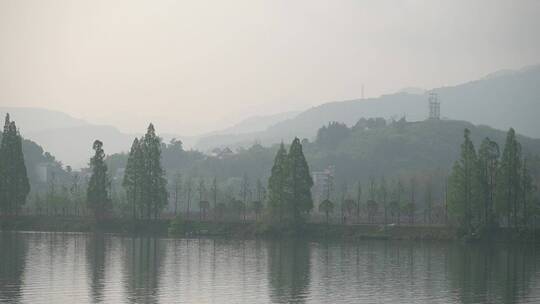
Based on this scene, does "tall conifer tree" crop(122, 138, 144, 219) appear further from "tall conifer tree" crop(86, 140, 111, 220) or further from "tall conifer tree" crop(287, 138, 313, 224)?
"tall conifer tree" crop(287, 138, 313, 224)

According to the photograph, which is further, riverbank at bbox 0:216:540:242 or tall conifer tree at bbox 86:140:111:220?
tall conifer tree at bbox 86:140:111:220

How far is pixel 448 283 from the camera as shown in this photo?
54.1 m

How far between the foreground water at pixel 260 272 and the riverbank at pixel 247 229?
6330 mm

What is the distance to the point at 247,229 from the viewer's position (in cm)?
10106

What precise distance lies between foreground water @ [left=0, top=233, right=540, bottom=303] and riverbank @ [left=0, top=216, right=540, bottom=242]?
6.33m

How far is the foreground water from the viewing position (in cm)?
4719

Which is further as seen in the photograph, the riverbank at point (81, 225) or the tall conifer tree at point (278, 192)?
the riverbank at point (81, 225)

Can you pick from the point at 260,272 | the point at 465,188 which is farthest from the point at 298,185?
the point at 260,272

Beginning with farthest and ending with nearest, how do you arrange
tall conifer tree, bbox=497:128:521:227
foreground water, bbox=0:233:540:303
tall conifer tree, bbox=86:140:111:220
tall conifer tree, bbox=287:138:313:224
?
tall conifer tree, bbox=86:140:111:220 < tall conifer tree, bbox=287:138:313:224 < tall conifer tree, bbox=497:128:521:227 < foreground water, bbox=0:233:540:303

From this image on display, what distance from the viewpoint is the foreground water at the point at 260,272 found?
155 ft

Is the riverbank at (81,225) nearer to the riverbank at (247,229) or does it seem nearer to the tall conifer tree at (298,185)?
the riverbank at (247,229)

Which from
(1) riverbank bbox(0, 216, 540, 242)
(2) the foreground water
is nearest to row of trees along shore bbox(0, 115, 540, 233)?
(1) riverbank bbox(0, 216, 540, 242)

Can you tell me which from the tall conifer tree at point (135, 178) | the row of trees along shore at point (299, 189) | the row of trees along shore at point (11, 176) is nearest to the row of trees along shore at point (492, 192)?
the row of trees along shore at point (299, 189)

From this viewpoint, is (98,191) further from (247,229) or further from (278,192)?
(278,192)
